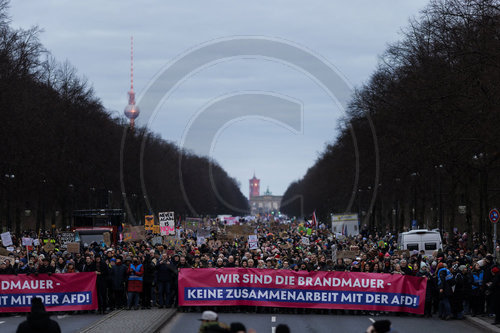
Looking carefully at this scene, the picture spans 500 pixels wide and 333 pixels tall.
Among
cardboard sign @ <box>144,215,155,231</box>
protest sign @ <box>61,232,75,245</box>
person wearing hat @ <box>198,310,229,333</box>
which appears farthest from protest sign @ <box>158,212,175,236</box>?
person wearing hat @ <box>198,310,229,333</box>

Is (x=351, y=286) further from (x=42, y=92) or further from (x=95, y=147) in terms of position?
(x=95, y=147)

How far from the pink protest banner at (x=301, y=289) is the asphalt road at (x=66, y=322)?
306cm

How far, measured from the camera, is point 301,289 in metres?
29.7

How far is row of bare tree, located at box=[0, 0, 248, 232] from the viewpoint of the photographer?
5744 cm

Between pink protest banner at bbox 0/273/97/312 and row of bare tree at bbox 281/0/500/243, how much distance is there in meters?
16.6

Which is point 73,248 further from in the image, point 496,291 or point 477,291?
point 496,291

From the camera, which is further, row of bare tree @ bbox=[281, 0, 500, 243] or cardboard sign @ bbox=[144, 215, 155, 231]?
cardboard sign @ bbox=[144, 215, 155, 231]

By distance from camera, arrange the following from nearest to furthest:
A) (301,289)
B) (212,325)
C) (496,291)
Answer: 1. (212,325)
2. (496,291)
3. (301,289)

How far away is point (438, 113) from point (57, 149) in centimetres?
3514

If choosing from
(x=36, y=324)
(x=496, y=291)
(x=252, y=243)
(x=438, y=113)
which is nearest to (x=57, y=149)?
(x=252, y=243)

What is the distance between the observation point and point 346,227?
74688 mm

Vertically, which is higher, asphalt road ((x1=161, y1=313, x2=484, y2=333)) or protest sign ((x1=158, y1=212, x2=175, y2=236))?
protest sign ((x1=158, y1=212, x2=175, y2=236))

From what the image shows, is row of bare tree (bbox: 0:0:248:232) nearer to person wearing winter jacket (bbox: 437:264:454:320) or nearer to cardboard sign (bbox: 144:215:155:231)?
cardboard sign (bbox: 144:215:155:231)

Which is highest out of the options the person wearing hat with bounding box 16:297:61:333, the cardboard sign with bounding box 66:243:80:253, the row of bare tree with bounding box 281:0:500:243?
the row of bare tree with bounding box 281:0:500:243
